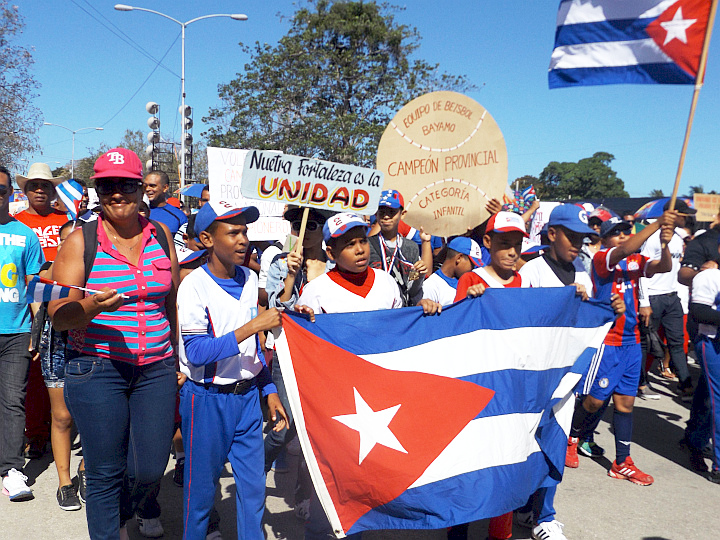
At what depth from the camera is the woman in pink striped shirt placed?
9.09ft

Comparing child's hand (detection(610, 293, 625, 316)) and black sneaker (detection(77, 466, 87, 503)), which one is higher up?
child's hand (detection(610, 293, 625, 316))

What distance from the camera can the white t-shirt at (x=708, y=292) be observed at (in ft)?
16.5

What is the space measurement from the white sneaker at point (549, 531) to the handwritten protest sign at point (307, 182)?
89.0 inches

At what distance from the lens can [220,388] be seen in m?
3.04

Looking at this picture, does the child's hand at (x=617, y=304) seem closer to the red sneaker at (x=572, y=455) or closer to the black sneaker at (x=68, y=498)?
the red sneaker at (x=572, y=455)

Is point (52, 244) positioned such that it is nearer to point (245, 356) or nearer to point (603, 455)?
point (245, 356)

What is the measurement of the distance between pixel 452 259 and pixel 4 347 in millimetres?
3636

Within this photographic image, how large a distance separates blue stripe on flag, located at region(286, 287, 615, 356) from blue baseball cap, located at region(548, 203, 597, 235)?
1.71 feet

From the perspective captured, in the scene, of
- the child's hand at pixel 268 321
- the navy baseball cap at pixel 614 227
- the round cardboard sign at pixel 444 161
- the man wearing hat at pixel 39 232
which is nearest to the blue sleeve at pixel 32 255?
the man wearing hat at pixel 39 232

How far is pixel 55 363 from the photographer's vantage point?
415 centimetres

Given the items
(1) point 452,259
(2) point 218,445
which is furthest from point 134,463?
(1) point 452,259

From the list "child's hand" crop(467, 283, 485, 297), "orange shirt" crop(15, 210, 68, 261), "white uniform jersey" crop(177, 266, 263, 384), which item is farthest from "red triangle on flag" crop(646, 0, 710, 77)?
"orange shirt" crop(15, 210, 68, 261)

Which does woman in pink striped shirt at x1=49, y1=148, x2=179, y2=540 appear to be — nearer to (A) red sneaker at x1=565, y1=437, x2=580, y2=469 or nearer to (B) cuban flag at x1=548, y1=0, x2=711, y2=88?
(B) cuban flag at x1=548, y1=0, x2=711, y2=88

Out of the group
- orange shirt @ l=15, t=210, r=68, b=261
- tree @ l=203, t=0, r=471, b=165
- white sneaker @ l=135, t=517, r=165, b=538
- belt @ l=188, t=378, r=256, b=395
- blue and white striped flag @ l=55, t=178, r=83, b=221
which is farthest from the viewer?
tree @ l=203, t=0, r=471, b=165
